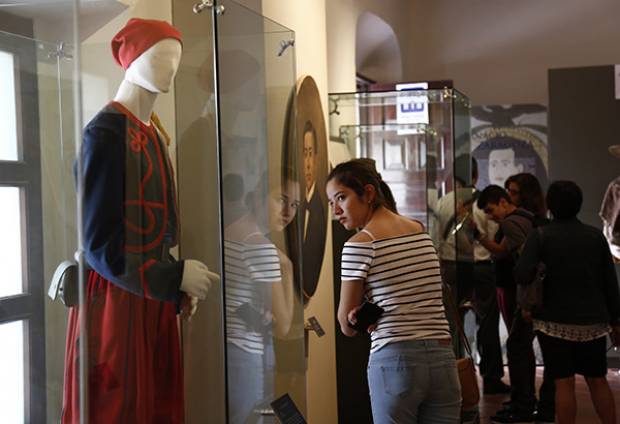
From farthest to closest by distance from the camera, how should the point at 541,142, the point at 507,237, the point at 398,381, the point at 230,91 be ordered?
the point at 541,142
the point at 507,237
the point at 398,381
the point at 230,91


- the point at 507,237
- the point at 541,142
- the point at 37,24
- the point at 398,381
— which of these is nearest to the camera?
the point at 37,24

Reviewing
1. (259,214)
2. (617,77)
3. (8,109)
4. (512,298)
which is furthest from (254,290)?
(617,77)

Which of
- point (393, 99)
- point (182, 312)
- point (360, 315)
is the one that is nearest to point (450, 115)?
point (393, 99)

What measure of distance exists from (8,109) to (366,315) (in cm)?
141

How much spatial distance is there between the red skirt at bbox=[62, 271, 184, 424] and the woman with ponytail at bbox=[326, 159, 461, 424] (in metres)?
0.84

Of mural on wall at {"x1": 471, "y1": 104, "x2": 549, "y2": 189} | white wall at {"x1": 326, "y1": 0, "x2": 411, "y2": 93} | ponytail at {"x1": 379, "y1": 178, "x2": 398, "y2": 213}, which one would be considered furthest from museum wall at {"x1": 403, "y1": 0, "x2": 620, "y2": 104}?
ponytail at {"x1": 379, "y1": 178, "x2": 398, "y2": 213}

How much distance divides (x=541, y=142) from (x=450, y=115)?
146 inches

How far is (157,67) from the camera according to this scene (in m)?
2.34

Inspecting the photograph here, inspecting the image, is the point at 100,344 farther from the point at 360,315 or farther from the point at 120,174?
the point at 360,315

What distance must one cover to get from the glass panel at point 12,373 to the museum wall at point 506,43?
780cm

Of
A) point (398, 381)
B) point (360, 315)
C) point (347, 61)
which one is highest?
point (347, 61)

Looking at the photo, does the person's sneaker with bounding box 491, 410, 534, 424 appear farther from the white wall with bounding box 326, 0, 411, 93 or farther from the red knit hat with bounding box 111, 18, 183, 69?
the red knit hat with bounding box 111, 18, 183, 69

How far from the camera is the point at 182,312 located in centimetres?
242

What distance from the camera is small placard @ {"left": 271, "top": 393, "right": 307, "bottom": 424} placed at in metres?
2.98
